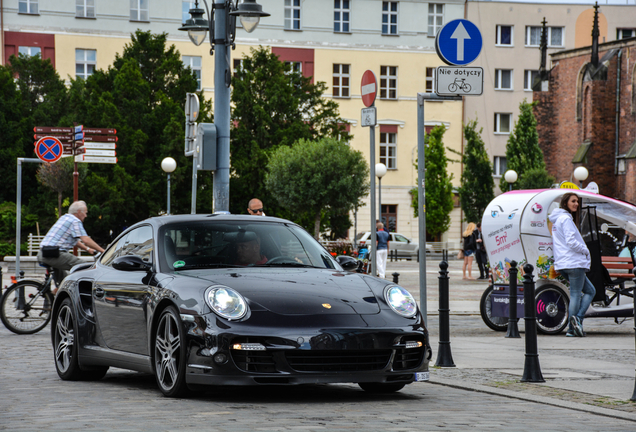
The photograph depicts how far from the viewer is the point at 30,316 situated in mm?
13859

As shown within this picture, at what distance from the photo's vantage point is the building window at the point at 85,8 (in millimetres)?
58062

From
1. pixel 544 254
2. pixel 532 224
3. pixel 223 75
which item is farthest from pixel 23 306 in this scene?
pixel 544 254

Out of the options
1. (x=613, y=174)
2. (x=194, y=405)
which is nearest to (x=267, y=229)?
(x=194, y=405)

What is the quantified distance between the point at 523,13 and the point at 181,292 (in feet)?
207

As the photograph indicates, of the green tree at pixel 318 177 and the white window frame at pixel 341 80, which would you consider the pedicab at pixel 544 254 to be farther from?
the white window frame at pixel 341 80

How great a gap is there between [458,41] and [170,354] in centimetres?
487

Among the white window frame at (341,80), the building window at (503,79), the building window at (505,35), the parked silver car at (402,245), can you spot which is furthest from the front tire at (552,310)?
the building window at (505,35)

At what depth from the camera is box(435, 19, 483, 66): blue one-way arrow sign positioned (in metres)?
10.1

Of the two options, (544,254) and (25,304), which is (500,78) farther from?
(25,304)

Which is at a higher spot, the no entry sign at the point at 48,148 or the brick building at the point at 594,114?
the brick building at the point at 594,114

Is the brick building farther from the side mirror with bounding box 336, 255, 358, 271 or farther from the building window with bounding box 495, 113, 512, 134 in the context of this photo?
the side mirror with bounding box 336, 255, 358, 271

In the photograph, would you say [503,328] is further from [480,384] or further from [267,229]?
[267,229]

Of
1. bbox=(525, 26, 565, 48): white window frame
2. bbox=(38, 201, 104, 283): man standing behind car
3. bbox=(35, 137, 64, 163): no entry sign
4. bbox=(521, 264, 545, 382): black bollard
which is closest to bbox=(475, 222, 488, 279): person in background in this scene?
bbox=(35, 137, 64, 163): no entry sign

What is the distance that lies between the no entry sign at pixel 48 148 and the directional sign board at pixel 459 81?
14.0 metres
